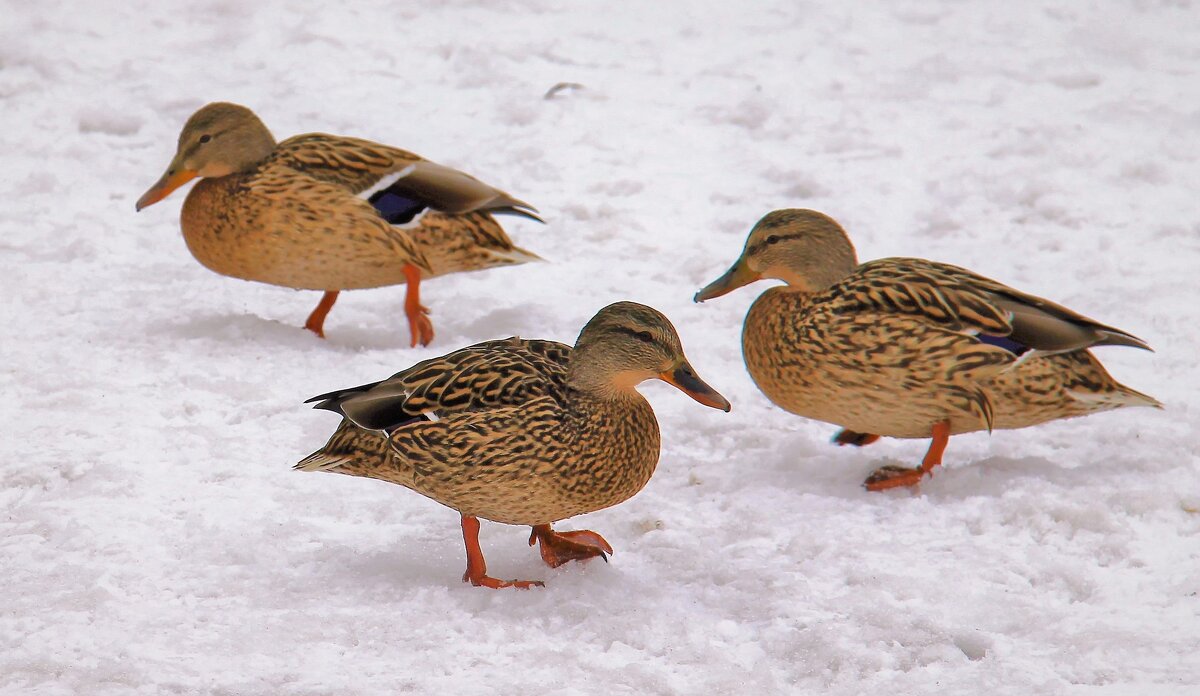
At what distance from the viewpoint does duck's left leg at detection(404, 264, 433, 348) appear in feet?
18.6

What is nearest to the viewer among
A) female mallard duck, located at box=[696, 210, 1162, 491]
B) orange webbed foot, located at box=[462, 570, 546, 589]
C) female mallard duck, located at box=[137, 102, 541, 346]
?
orange webbed foot, located at box=[462, 570, 546, 589]

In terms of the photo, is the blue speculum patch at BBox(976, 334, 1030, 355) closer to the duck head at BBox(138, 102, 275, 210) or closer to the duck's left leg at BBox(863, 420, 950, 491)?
the duck's left leg at BBox(863, 420, 950, 491)

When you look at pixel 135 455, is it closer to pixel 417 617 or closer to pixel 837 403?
pixel 417 617

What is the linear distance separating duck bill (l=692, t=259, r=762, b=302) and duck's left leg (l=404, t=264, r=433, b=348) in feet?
4.23

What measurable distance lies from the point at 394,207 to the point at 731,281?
63.8 inches

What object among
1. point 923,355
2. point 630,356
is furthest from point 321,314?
point 923,355

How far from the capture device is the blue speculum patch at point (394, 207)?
5.79m

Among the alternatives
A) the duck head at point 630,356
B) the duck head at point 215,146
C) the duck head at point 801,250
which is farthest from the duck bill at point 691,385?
the duck head at point 215,146

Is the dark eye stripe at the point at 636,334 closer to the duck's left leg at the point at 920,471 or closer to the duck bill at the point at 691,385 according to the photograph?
the duck bill at the point at 691,385

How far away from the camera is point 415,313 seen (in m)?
5.68

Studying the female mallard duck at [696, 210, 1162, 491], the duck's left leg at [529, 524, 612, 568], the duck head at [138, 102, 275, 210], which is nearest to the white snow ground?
the duck's left leg at [529, 524, 612, 568]

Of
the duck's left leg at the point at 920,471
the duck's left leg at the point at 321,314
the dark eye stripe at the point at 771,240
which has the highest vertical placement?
the dark eye stripe at the point at 771,240

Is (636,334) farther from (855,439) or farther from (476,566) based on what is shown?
(855,439)

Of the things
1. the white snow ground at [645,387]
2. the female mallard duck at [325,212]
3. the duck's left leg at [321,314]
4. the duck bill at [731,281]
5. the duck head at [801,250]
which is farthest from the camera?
the duck's left leg at [321,314]
